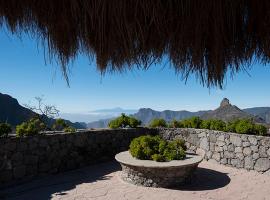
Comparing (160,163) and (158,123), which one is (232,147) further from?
(158,123)

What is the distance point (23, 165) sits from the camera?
8.84 m

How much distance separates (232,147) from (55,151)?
17.0ft

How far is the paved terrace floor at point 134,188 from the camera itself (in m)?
7.32

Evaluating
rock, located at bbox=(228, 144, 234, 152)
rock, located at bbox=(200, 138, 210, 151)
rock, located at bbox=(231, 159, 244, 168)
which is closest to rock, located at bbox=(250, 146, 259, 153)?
rock, located at bbox=(231, 159, 244, 168)

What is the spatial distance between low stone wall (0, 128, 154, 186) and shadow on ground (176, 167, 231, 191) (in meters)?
3.40

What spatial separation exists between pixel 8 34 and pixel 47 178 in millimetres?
8092

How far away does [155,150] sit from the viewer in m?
9.00

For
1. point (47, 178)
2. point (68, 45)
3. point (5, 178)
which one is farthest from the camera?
point (47, 178)

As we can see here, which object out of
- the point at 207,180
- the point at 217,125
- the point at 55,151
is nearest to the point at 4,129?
the point at 55,151

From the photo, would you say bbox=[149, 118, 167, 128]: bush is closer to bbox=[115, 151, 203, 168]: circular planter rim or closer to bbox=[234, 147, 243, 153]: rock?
bbox=[234, 147, 243, 153]: rock

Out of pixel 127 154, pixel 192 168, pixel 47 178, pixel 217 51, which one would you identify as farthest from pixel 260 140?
pixel 217 51

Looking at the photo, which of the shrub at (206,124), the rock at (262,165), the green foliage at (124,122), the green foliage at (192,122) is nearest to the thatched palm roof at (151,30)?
the rock at (262,165)

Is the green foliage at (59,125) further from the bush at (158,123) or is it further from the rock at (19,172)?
the bush at (158,123)

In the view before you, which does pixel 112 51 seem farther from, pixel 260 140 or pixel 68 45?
pixel 260 140
